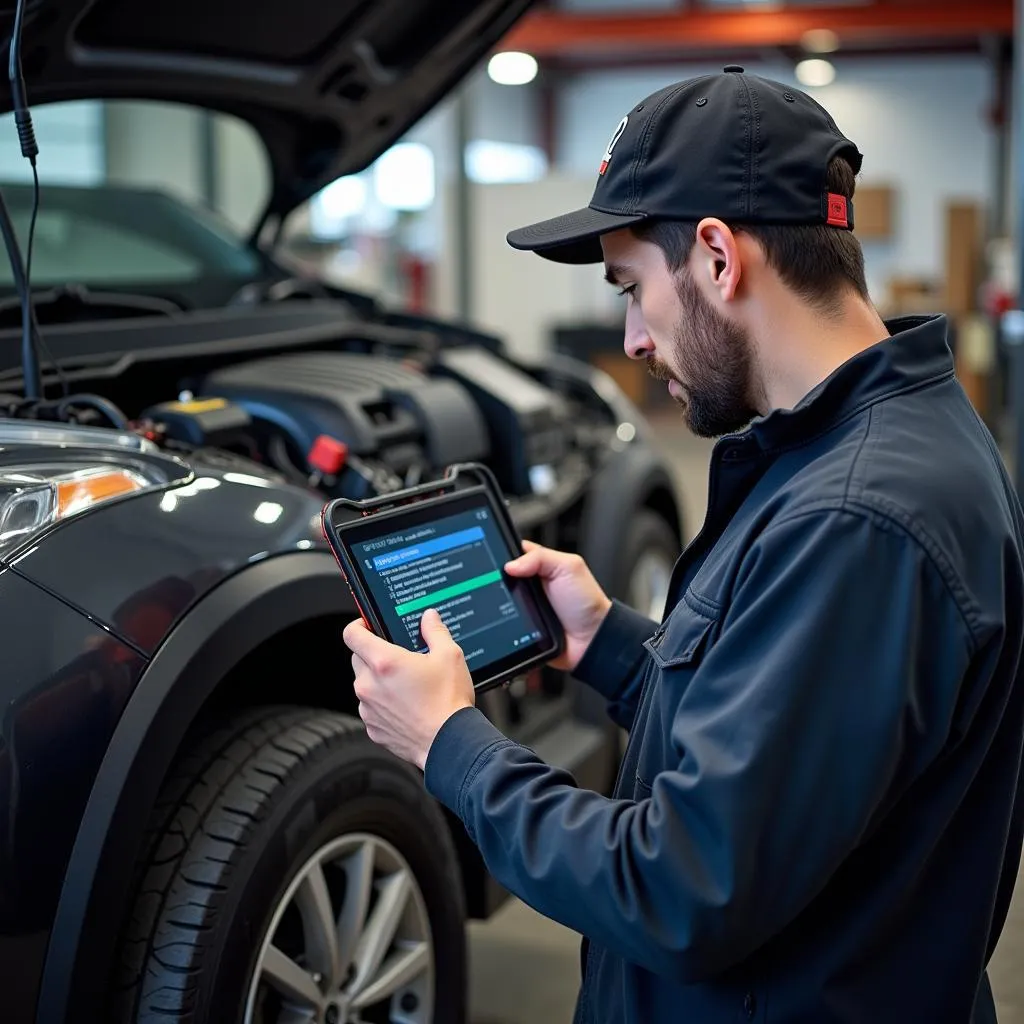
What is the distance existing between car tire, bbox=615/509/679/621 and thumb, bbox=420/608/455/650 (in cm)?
177

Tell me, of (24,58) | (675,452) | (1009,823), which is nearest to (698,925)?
(1009,823)

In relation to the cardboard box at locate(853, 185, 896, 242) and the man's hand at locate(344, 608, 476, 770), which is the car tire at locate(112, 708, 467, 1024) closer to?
the man's hand at locate(344, 608, 476, 770)

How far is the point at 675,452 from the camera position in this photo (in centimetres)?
1140

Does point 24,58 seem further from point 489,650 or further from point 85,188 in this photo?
point 489,650

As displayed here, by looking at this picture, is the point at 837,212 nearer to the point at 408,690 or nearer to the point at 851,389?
the point at 851,389

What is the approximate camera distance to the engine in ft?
8.27

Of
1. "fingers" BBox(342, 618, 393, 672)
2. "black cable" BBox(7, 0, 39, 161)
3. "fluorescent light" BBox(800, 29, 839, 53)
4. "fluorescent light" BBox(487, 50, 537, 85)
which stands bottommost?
"fingers" BBox(342, 618, 393, 672)

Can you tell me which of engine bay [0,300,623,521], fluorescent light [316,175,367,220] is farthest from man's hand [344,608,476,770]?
fluorescent light [316,175,367,220]

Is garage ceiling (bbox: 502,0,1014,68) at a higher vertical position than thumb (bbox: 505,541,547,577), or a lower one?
higher

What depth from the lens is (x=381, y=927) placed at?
2.06 metres

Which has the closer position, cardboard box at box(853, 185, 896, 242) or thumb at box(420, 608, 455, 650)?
thumb at box(420, 608, 455, 650)

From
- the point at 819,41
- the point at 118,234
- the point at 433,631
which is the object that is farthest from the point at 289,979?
the point at 819,41

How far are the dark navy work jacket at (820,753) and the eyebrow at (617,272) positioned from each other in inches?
8.0

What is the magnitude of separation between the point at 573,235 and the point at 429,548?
51 centimetres
